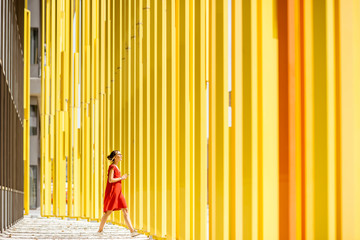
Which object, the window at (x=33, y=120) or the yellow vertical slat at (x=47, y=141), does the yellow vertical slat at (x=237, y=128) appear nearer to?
the yellow vertical slat at (x=47, y=141)

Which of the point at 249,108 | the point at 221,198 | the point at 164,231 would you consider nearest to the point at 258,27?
the point at 249,108

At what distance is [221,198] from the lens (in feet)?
21.4

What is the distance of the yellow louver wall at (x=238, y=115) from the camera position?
429 centimetres

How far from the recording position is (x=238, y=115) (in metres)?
5.92

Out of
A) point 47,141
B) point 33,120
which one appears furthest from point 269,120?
point 33,120

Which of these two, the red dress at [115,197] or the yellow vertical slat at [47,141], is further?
the yellow vertical slat at [47,141]

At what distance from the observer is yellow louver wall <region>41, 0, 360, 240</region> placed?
14.1ft

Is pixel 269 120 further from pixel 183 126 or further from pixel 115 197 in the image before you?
pixel 115 197

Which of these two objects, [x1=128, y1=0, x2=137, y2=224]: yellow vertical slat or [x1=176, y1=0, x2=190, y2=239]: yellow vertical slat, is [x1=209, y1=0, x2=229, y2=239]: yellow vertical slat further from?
[x1=128, y1=0, x2=137, y2=224]: yellow vertical slat

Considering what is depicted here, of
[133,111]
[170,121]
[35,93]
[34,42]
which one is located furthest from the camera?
[34,42]

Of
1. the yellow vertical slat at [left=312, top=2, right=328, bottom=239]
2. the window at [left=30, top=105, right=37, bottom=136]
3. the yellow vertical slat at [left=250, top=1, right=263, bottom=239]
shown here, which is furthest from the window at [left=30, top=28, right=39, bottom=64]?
the yellow vertical slat at [left=312, top=2, right=328, bottom=239]

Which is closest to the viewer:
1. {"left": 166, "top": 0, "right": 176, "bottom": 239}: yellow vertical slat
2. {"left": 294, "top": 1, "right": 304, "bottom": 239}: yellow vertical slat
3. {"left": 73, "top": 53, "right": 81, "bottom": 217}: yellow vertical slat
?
{"left": 294, "top": 1, "right": 304, "bottom": 239}: yellow vertical slat
